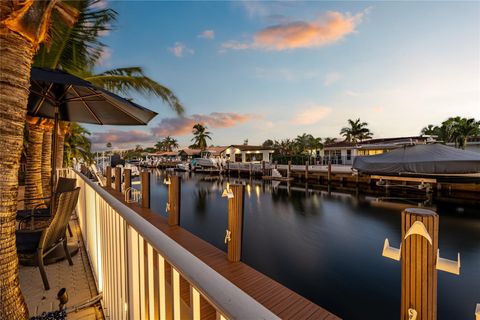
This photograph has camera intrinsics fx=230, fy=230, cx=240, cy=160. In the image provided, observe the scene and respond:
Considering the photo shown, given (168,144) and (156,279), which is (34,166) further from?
(168,144)

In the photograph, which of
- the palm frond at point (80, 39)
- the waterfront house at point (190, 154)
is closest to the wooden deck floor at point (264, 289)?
the palm frond at point (80, 39)

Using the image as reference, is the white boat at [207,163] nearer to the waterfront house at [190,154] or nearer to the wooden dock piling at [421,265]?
the waterfront house at [190,154]

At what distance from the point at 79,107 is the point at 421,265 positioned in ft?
19.9

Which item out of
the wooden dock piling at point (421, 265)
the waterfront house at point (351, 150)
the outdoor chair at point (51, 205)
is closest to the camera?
the wooden dock piling at point (421, 265)

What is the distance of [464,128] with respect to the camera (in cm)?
3306

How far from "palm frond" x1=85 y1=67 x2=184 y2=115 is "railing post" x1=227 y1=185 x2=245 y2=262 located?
3111mm

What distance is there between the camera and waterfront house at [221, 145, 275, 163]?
131 ft

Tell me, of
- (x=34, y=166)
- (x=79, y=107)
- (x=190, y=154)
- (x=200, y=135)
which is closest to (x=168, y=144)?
(x=190, y=154)

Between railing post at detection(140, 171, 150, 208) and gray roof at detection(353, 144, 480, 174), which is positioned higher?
gray roof at detection(353, 144, 480, 174)

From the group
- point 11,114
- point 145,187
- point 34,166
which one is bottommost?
point 145,187

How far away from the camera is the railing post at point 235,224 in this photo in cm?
513

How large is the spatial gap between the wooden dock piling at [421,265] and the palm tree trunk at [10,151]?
3.61m

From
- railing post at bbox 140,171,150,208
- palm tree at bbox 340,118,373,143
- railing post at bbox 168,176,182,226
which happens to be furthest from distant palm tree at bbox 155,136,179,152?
railing post at bbox 168,176,182,226

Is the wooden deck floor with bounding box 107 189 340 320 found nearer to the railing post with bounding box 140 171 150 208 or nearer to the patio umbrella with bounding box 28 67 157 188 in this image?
the patio umbrella with bounding box 28 67 157 188
